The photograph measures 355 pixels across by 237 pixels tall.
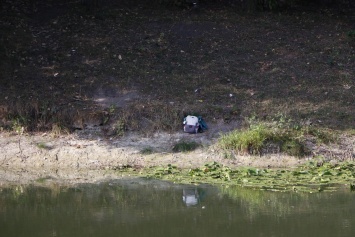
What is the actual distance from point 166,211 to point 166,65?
636 centimetres

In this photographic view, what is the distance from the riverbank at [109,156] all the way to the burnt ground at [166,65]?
377 mm

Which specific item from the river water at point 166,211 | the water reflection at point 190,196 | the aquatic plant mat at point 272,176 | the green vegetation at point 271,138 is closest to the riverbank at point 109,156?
the green vegetation at point 271,138

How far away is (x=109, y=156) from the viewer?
13.1 m

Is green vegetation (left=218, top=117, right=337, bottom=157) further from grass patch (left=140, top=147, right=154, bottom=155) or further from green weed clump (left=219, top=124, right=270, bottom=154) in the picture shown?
grass patch (left=140, top=147, right=154, bottom=155)

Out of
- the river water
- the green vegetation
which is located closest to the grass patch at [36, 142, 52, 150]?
the river water

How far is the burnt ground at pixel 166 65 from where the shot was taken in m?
14.2

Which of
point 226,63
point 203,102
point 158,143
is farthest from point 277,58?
point 158,143

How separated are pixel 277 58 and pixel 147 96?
3.39 metres

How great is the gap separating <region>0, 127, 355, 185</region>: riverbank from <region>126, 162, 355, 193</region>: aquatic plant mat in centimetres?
34

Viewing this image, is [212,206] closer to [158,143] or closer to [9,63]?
[158,143]

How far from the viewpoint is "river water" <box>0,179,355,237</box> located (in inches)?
360

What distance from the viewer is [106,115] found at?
46.6 ft

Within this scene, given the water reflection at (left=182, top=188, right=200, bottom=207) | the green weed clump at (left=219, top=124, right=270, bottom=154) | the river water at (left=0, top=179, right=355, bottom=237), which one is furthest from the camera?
the green weed clump at (left=219, top=124, right=270, bottom=154)

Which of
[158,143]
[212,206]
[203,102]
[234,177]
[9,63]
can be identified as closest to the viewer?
[212,206]
